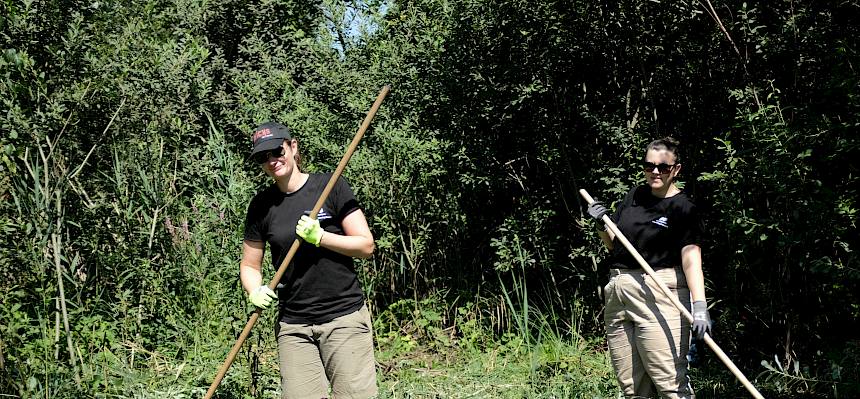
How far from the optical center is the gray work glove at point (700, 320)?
131 inches

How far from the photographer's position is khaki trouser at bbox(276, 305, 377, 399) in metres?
3.15

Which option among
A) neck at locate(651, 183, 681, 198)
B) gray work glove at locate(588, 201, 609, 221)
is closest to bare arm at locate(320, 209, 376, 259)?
gray work glove at locate(588, 201, 609, 221)

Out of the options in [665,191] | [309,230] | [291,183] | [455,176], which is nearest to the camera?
[309,230]

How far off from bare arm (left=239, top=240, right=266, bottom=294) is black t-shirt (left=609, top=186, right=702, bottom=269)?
1714 mm

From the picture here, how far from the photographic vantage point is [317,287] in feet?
10.4

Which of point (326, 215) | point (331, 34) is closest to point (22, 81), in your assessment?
point (326, 215)

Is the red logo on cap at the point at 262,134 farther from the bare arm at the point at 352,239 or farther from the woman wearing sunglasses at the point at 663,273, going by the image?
the woman wearing sunglasses at the point at 663,273

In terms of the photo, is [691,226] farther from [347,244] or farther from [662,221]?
[347,244]

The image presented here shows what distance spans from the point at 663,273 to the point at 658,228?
21 centimetres

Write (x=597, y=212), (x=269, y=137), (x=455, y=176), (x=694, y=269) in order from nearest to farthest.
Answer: (x=269, y=137)
(x=694, y=269)
(x=597, y=212)
(x=455, y=176)

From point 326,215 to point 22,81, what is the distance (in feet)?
8.79

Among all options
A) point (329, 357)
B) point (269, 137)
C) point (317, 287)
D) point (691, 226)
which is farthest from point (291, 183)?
point (691, 226)

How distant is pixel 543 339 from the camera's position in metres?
5.99

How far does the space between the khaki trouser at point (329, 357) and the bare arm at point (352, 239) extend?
0.92ft
